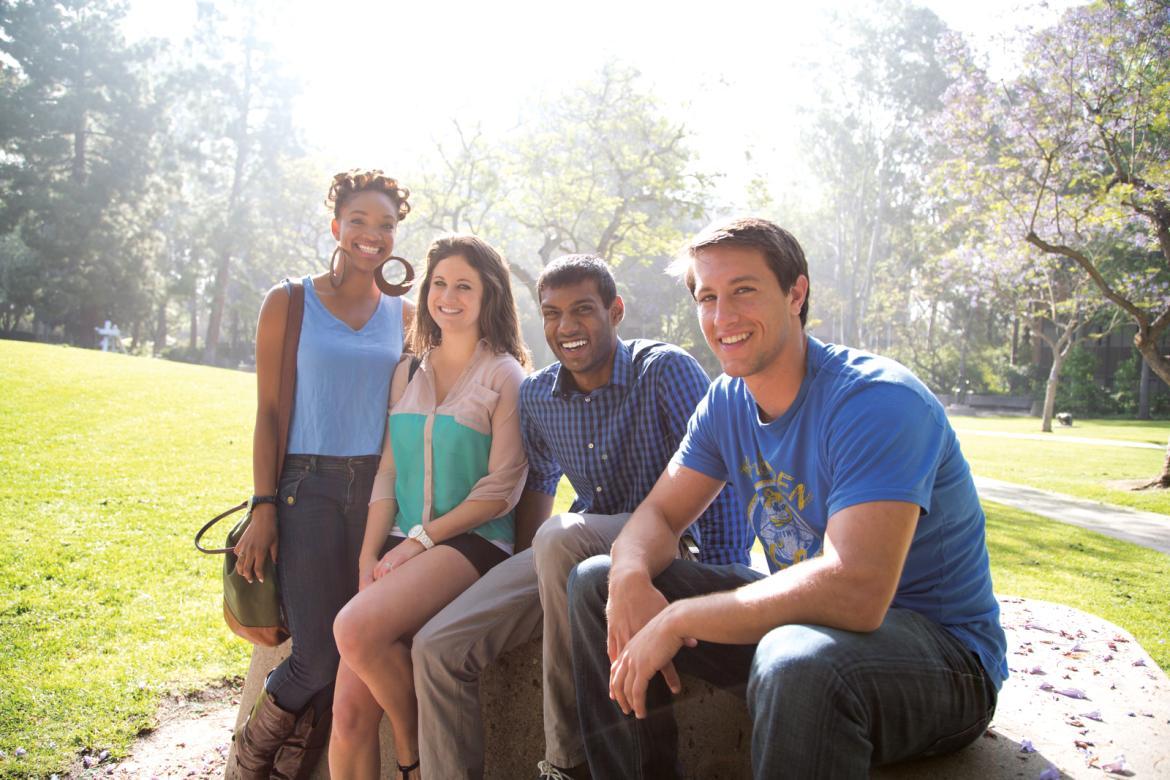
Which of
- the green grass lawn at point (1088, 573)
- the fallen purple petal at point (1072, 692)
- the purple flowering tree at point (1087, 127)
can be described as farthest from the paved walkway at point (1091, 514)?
the fallen purple petal at point (1072, 692)

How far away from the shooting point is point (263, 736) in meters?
3.06

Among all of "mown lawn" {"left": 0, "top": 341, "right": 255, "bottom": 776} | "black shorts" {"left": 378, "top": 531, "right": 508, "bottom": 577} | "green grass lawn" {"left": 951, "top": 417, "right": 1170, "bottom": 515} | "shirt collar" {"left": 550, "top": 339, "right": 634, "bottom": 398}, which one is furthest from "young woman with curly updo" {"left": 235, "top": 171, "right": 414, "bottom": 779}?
"green grass lawn" {"left": 951, "top": 417, "right": 1170, "bottom": 515}

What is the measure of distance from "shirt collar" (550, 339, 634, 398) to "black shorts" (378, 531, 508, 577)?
2.13ft

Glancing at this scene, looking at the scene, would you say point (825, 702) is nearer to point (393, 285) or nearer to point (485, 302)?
point (485, 302)

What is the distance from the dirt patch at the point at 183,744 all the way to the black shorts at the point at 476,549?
147 centimetres

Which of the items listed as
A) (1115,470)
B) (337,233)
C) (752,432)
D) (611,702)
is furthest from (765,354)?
(1115,470)

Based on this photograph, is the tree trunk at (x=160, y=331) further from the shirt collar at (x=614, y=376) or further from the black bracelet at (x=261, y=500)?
the shirt collar at (x=614, y=376)

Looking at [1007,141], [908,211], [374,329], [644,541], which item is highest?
[908,211]

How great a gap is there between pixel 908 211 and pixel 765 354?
143 feet

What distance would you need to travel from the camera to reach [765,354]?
2297mm

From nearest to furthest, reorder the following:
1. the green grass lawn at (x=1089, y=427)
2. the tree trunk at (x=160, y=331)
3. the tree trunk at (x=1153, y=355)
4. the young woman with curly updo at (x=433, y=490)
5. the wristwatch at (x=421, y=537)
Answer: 1. the young woman with curly updo at (x=433, y=490)
2. the wristwatch at (x=421, y=537)
3. the tree trunk at (x=1153, y=355)
4. the green grass lawn at (x=1089, y=427)
5. the tree trunk at (x=160, y=331)

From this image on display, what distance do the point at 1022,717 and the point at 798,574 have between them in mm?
1286

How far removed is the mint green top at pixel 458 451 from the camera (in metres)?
3.08

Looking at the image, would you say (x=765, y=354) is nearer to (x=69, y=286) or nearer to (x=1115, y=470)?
(x=1115, y=470)
